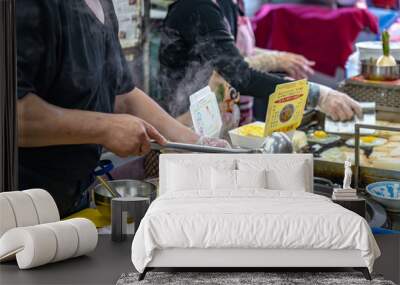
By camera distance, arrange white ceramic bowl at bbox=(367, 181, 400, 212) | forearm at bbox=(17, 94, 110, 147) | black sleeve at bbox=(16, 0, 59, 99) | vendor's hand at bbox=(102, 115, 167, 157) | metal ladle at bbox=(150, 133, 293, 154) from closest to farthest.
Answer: black sleeve at bbox=(16, 0, 59, 99) → forearm at bbox=(17, 94, 110, 147) → vendor's hand at bbox=(102, 115, 167, 157) → white ceramic bowl at bbox=(367, 181, 400, 212) → metal ladle at bbox=(150, 133, 293, 154)

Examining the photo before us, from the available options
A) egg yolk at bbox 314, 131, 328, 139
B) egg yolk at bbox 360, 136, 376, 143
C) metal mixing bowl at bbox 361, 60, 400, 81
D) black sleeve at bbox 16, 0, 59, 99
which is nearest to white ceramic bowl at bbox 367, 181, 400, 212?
egg yolk at bbox 360, 136, 376, 143

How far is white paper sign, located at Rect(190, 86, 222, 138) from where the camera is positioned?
5.65 m

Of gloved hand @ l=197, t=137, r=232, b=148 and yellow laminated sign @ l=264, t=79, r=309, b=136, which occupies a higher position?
yellow laminated sign @ l=264, t=79, r=309, b=136

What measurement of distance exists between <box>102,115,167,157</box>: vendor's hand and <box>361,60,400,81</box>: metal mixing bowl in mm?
1445

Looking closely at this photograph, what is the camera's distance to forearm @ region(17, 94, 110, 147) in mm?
5082

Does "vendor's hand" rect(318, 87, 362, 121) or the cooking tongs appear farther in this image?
"vendor's hand" rect(318, 87, 362, 121)

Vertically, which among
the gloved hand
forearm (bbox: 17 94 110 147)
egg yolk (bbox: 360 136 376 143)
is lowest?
the gloved hand

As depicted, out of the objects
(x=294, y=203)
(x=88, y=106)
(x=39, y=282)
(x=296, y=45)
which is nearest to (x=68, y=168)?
(x=88, y=106)

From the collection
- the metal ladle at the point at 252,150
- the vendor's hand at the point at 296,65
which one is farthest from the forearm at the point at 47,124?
the vendor's hand at the point at 296,65

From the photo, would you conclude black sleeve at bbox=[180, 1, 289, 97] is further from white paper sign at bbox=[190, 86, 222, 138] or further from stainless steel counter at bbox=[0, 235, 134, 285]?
stainless steel counter at bbox=[0, 235, 134, 285]

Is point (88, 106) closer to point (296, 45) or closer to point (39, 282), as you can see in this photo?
point (39, 282)

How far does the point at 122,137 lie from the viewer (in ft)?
17.7

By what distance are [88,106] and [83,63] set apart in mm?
266

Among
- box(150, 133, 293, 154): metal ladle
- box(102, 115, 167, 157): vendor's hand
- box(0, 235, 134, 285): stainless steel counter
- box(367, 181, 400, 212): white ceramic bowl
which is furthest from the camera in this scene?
box(150, 133, 293, 154): metal ladle
